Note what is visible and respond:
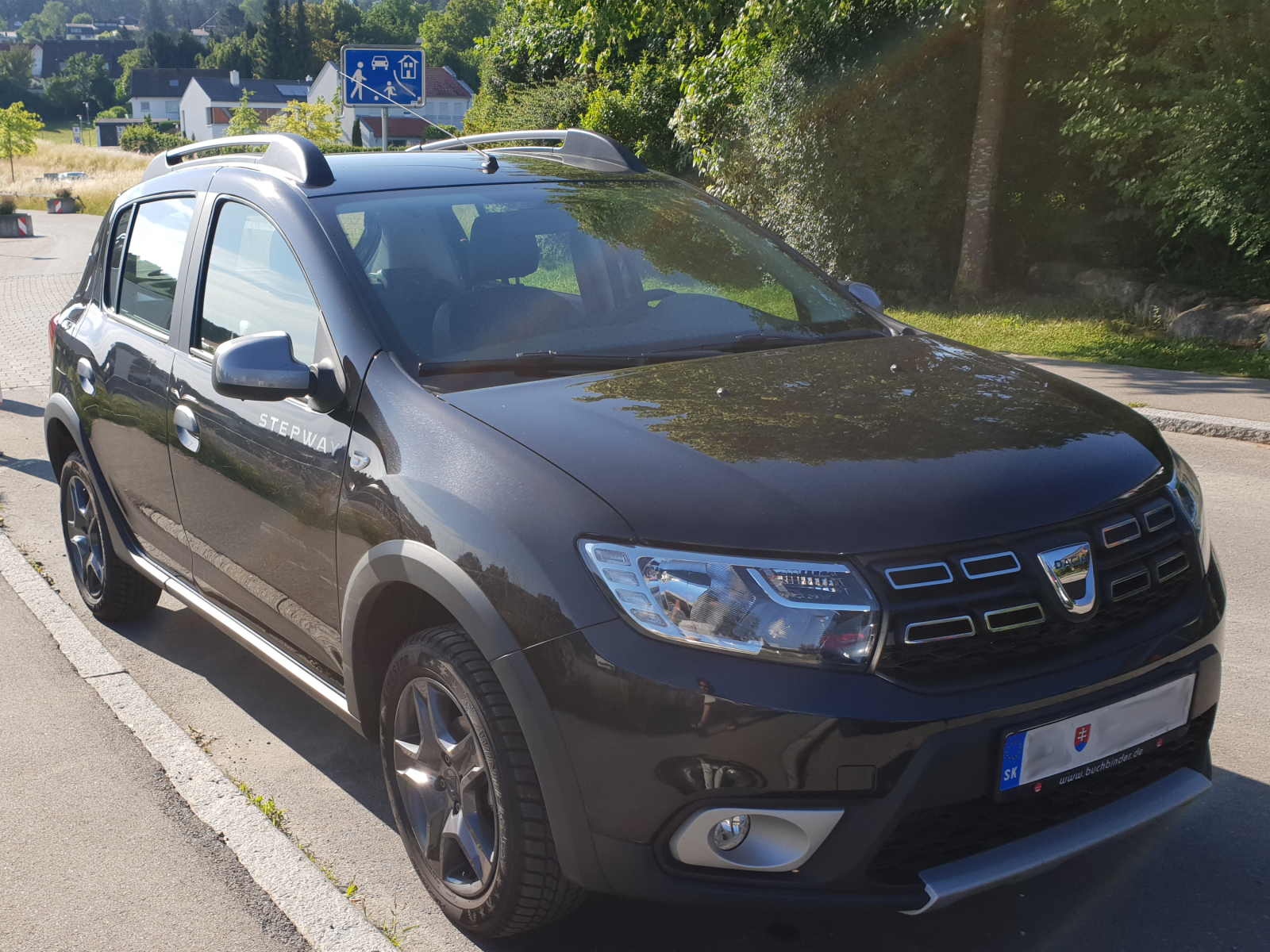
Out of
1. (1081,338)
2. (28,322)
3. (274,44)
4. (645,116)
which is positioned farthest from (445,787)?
(274,44)

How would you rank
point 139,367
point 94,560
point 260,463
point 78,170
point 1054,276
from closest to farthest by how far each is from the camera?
point 260,463 < point 139,367 < point 94,560 < point 1054,276 < point 78,170

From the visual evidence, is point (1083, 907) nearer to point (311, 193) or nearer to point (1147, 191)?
point (311, 193)

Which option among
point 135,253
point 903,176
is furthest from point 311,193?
point 903,176

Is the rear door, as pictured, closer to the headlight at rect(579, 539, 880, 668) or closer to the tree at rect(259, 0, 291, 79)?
the headlight at rect(579, 539, 880, 668)

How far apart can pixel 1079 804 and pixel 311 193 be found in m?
2.60

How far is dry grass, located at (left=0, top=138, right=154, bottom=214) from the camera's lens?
179ft

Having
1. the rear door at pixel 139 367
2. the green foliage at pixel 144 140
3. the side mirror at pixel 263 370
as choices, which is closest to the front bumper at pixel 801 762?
the side mirror at pixel 263 370

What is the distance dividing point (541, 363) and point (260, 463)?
86 cm

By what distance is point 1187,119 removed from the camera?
12695mm

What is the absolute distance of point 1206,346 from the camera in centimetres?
1225

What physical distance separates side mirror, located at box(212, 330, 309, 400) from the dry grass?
53.4 m

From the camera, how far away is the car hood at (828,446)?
89.4 inches

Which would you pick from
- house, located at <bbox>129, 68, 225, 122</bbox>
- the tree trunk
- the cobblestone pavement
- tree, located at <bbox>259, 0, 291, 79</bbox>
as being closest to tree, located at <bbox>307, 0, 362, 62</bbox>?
tree, located at <bbox>259, 0, 291, 79</bbox>

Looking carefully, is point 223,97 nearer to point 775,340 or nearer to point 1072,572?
point 775,340
